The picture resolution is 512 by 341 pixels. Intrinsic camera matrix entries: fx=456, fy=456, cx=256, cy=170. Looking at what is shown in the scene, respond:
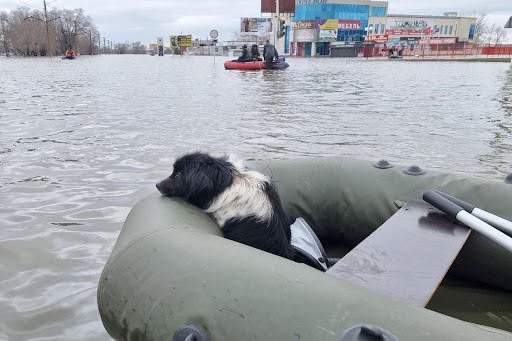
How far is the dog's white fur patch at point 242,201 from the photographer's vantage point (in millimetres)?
2217

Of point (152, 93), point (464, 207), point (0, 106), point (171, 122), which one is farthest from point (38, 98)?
point (464, 207)

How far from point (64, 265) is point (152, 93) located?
1161 centimetres

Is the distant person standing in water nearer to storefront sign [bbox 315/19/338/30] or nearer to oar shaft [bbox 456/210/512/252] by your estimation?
oar shaft [bbox 456/210/512/252]

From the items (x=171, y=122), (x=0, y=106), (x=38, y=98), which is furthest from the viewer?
(x=38, y=98)

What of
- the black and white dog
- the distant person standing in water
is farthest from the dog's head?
the distant person standing in water

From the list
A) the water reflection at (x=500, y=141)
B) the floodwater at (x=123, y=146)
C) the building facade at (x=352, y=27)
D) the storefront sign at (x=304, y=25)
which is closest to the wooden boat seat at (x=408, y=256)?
the floodwater at (x=123, y=146)

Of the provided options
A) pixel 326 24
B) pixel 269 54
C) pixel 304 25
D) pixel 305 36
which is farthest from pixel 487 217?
pixel 304 25

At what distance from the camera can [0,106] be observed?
35.0 feet

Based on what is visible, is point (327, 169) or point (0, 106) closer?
point (327, 169)

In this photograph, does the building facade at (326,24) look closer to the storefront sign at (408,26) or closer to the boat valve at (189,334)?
the storefront sign at (408,26)

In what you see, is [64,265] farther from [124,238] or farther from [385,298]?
[385,298]

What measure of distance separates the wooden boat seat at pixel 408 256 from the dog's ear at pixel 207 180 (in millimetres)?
688

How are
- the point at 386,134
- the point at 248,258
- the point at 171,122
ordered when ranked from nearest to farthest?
the point at 248,258
the point at 386,134
the point at 171,122

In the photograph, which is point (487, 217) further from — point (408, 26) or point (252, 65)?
point (408, 26)
